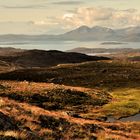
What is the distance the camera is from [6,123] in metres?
31.2

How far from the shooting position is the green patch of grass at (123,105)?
76069 millimetres

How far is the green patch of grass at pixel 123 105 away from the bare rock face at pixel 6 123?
43617mm

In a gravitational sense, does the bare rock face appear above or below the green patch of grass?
above

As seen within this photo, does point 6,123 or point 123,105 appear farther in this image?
point 123,105

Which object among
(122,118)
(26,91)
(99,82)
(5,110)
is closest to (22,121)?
(5,110)

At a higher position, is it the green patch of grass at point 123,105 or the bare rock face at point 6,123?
the bare rock face at point 6,123

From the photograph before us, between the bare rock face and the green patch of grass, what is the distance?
43617 millimetres

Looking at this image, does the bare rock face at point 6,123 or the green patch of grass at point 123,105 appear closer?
the bare rock face at point 6,123

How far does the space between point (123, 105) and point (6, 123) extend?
175 ft

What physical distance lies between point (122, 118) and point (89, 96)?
61.6 feet

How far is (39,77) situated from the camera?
125 meters

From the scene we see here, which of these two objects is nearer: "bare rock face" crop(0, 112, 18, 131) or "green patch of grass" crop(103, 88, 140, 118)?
"bare rock face" crop(0, 112, 18, 131)

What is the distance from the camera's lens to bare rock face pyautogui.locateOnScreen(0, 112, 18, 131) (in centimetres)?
3037

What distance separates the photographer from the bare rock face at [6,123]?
30.4 metres
